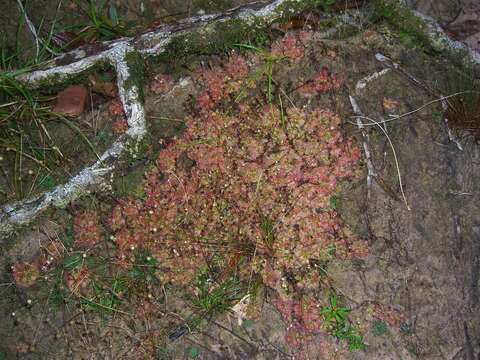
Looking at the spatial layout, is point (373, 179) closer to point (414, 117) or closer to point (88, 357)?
point (414, 117)

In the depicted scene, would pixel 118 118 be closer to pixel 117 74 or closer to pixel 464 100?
pixel 117 74

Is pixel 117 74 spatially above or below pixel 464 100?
above

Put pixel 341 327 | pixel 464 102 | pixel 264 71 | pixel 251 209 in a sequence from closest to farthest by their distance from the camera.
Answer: pixel 341 327 < pixel 251 209 < pixel 464 102 < pixel 264 71

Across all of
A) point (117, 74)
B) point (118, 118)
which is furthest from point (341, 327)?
point (117, 74)

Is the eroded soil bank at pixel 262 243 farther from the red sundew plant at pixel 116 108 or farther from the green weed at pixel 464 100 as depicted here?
the red sundew plant at pixel 116 108

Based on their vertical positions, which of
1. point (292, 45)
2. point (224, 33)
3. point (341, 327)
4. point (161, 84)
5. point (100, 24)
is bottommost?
point (341, 327)

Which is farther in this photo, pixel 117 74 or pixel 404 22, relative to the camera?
pixel 404 22

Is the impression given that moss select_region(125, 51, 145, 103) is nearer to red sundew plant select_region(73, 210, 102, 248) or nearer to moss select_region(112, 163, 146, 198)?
moss select_region(112, 163, 146, 198)

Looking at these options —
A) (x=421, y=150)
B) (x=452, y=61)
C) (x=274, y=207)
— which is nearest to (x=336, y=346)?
(x=274, y=207)
